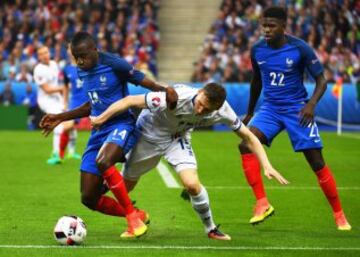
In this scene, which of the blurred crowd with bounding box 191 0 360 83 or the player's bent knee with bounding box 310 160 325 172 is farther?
the blurred crowd with bounding box 191 0 360 83

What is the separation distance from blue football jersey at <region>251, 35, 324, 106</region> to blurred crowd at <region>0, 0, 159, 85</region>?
2040 centimetres

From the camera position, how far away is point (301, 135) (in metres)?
10.3

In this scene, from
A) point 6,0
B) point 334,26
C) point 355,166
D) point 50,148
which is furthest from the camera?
point 6,0

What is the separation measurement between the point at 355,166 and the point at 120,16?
17127mm

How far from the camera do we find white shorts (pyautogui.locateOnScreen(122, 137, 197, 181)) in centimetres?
928

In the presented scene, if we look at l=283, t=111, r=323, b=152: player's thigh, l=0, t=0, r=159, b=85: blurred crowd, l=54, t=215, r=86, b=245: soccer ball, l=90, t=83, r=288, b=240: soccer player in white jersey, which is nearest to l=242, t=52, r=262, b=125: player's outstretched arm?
l=283, t=111, r=323, b=152: player's thigh

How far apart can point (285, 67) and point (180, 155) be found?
1854 millimetres

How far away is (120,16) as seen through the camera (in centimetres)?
3381

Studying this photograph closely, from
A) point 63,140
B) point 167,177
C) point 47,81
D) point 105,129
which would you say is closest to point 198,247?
point 105,129

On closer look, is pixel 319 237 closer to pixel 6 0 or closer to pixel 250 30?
pixel 250 30

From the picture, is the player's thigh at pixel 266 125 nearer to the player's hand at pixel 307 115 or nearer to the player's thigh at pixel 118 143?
the player's hand at pixel 307 115

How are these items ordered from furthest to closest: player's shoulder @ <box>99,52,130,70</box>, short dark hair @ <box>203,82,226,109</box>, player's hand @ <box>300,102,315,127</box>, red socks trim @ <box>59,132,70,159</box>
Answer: red socks trim @ <box>59,132,70,159</box>
player's hand @ <box>300,102,315,127</box>
player's shoulder @ <box>99,52,130,70</box>
short dark hair @ <box>203,82,226,109</box>

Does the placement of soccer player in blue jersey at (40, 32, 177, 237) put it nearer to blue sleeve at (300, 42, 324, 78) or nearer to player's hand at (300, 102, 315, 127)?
player's hand at (300, 102, 315, 127)

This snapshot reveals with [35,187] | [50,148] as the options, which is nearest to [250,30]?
[50,148]
